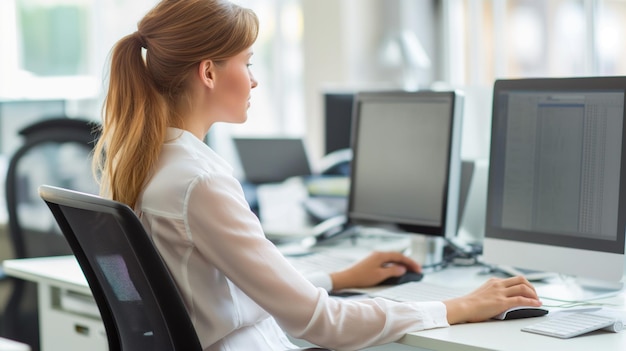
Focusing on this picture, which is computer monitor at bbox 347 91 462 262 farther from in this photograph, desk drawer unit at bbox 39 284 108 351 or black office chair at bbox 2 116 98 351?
black office chair at bbox 2 116 98 351

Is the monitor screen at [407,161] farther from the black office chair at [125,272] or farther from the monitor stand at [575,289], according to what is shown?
the black office chair at [125,272]

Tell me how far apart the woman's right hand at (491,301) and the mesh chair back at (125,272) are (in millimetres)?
476

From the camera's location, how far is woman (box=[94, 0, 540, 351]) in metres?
1.48

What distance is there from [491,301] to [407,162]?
71 centimetres

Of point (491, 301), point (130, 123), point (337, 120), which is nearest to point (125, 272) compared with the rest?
point (130, 123)

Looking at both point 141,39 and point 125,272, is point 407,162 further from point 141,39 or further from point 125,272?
point 125,272

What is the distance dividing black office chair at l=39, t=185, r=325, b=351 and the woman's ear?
1.08 feet

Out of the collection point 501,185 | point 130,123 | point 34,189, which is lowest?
point 34,189

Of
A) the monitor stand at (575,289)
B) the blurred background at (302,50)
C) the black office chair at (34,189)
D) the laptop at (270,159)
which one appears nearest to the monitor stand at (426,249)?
the monitor stand at (575,289)

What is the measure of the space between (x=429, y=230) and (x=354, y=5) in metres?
3.75

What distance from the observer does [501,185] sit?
6.37 feet

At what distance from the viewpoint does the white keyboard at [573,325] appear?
4.89 ft

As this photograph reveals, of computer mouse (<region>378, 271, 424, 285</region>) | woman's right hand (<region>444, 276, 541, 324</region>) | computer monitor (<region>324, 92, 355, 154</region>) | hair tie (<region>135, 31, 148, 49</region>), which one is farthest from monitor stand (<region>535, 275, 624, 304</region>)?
computer monitor (<region>324, 92, 355, 154</region>)

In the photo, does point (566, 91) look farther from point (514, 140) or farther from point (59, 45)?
point (59, 45)
